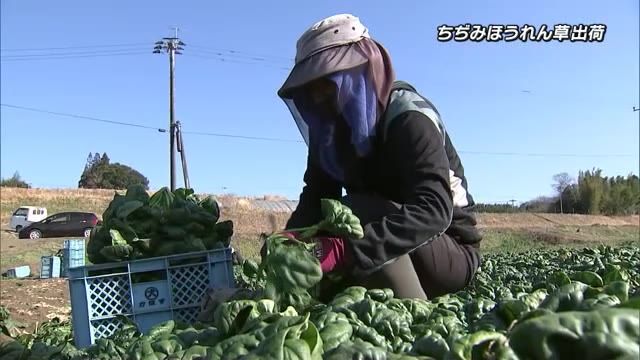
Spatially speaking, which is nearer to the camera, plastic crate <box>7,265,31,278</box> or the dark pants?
A: the dark pants

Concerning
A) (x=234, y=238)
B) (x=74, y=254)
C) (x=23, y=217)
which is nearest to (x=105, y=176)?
(x=23, y=217)

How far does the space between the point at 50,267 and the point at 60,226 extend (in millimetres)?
19703

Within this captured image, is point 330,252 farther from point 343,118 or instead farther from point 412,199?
point 343,118

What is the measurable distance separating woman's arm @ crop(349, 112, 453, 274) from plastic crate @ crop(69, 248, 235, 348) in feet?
3.29

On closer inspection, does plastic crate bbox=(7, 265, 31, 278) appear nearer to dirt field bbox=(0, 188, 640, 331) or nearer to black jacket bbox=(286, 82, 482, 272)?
dirt field bbox=(0, 188, 640, 331)

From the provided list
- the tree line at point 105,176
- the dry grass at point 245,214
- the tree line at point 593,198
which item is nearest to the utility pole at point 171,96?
the dry grass at point 245,214

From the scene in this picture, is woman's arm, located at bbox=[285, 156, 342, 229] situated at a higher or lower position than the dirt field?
higher

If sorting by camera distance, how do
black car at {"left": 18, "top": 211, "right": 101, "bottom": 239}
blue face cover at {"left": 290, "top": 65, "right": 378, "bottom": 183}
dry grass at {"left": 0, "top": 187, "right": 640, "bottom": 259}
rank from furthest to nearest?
1. dry grass at {"left": 0, "top": 187, "right": 640, "bottom": 259}
2. black car at {"left": 18, "top": 211, "right": 101, "bottom": 239}
3. blue face cover at {"left": 290, "top": 65, "right": 378, "bottom": 183}

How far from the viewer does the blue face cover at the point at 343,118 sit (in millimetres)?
3209

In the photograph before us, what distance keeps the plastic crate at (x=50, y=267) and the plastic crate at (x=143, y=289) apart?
42.5ft

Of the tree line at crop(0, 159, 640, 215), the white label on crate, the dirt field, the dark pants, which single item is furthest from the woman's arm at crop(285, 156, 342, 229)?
the tree line at crop(0, 159, 640, 215)

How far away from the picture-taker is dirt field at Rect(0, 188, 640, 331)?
31.6ft

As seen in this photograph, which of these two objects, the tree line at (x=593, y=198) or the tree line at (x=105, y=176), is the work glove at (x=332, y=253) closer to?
the tree line at (x=593, y=198)

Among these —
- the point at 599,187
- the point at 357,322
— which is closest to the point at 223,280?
the point at 357,322
